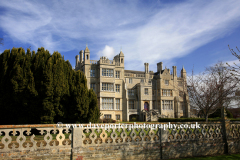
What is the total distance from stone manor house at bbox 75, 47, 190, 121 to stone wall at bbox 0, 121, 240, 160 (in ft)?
74.5

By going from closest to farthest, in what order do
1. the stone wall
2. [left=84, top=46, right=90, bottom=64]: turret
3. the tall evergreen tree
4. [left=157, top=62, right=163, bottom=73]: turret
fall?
the stone wall < the tall evergreen tree < [left=84, top=46, right=90, bottom=64]: turret < [left=157, top=62, right=163, bottom=73]: turret

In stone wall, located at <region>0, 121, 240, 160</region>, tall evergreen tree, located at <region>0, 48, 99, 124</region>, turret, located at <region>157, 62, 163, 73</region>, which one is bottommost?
stone wall, located at <region>0, 121, 240, 160</region>

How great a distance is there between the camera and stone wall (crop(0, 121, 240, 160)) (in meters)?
7.90

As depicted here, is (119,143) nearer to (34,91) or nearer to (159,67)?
(34,91)

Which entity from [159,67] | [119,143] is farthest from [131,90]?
[119,143]

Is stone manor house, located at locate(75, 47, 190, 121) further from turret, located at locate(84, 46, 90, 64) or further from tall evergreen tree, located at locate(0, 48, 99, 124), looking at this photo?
tall evergreen tree, located at locate(0, 48, 99, 124)

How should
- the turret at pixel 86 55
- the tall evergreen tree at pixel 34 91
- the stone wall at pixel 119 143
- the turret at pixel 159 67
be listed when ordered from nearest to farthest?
the stone wall at pixel 119 143 < the tall evergreen tree at pixel 34 91 < the turret at pixel 86 55 < the turret at pixel 159 67

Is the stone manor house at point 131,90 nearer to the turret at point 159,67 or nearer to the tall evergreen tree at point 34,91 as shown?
the turret at point 159,67

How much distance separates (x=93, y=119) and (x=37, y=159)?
9.96 metres

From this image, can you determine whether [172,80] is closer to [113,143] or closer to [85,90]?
[85,90]

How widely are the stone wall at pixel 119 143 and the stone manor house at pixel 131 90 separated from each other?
22.7 metres

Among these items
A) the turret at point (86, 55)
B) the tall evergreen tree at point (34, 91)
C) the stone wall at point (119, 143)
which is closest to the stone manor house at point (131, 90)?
the turret at point (86, 55)

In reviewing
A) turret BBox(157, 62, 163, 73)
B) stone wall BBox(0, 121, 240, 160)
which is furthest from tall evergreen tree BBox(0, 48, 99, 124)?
turret BBox(157, 62, 163, 73)

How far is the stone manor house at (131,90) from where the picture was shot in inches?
1467
